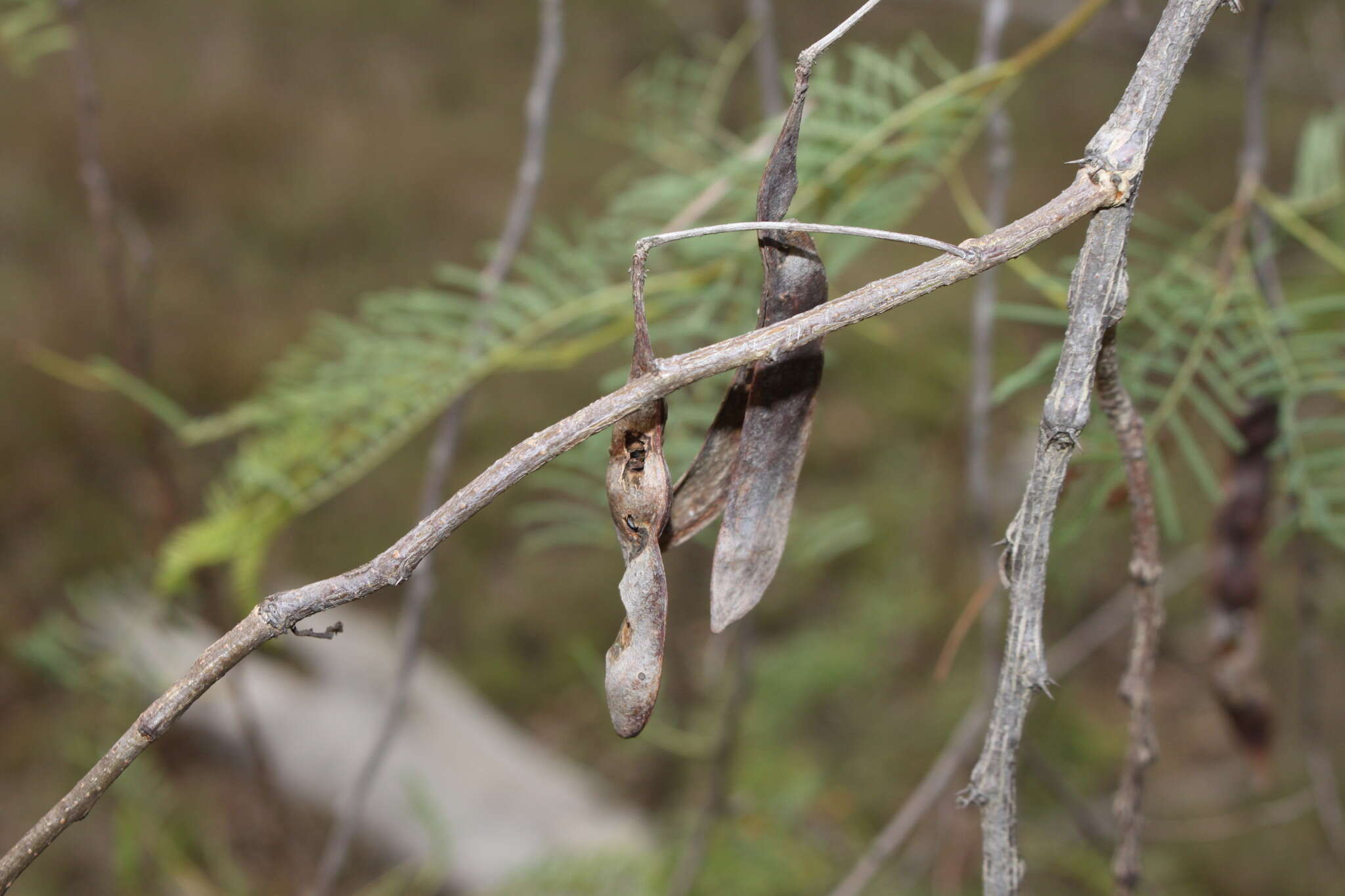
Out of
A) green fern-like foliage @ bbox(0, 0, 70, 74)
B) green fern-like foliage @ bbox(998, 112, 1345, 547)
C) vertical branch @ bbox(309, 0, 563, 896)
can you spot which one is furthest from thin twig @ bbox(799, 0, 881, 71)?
green fern-like foliage @ bbox(0, 0, 70, 74)

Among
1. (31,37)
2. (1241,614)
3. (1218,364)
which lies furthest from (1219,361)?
(31,37)

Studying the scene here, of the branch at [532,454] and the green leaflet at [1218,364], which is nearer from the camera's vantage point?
the branch at [532,454]

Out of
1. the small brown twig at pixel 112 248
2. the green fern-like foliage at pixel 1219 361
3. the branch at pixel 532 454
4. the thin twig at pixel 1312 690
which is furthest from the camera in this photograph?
the small brown twig at pixel 112 248

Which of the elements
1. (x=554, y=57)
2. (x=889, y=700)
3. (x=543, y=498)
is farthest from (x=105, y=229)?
(x=889, y=700)

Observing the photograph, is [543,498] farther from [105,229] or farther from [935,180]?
[935,180]

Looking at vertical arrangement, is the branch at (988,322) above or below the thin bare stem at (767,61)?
below

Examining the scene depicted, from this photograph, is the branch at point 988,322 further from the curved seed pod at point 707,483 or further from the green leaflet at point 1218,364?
the curved seed pod at point 707,483

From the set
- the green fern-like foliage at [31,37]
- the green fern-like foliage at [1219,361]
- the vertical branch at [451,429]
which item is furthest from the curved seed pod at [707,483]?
the green fern-like foliage at [31,37]
